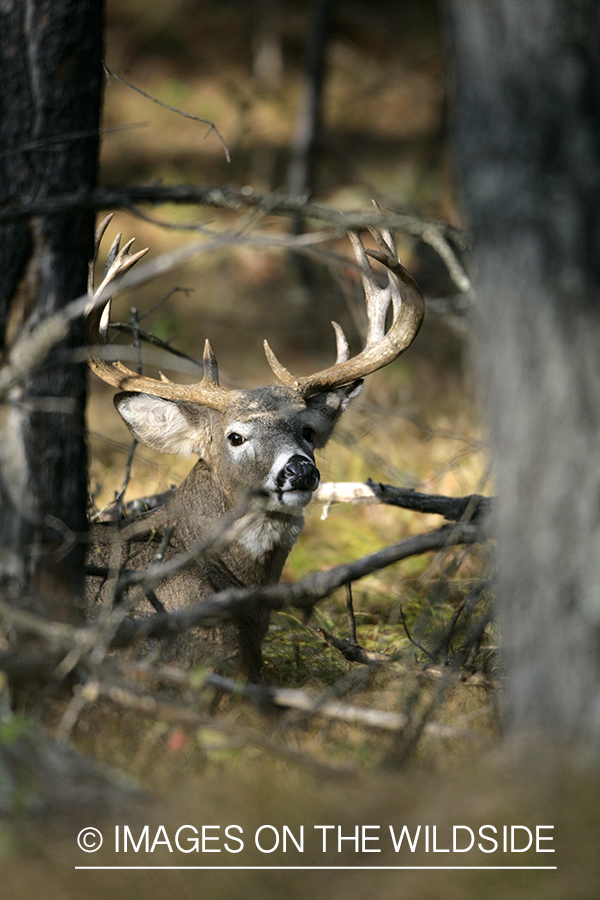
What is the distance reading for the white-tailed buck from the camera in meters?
4.52

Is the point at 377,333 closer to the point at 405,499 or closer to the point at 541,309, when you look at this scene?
the point at 405,499

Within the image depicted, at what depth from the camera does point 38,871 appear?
2.41 m

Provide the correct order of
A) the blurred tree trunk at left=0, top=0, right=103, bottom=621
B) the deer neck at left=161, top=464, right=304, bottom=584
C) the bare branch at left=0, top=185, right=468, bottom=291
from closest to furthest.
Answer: the bare branch at left=0, top=185, right=468, bottom=291, the blurred tree trunk at left=0, top=0, right=103, bottom=621, the deer neck at left=161, top=464, right=304, bottom=584

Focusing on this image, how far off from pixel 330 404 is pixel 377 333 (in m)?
0.54

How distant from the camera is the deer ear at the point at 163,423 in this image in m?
5.08

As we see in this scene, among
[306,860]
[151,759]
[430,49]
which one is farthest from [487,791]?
[430,49]

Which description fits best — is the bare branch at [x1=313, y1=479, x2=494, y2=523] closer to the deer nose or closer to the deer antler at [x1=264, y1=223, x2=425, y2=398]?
the deer nose

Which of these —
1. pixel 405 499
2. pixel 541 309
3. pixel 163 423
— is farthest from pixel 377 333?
pixel 541 309

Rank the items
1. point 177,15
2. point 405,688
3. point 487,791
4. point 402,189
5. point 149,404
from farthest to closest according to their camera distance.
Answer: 1. point 177,15
2. point 402,189
3. point 149,404
4. point 405,688
5. point 487,791

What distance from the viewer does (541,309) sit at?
2525mm

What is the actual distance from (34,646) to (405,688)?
1.40m

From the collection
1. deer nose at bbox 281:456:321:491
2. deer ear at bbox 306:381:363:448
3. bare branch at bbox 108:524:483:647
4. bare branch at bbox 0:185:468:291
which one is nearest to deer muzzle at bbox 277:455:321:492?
deer nose at bbox 281:456:321:491

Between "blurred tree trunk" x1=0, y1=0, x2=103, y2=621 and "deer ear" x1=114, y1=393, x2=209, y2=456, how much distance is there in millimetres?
1484

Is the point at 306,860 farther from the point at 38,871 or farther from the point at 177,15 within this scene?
the point at 177,15
